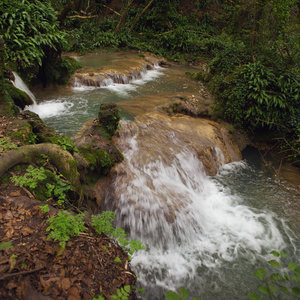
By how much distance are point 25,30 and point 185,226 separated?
877 cm

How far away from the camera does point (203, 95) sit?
10.2 meters

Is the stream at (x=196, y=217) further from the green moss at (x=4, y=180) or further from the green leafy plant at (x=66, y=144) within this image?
the green moss at (x=4, y=180)

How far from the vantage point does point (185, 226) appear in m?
4.94

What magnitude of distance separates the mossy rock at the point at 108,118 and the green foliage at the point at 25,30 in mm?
4058

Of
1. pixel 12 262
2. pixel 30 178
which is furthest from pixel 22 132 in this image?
pixel 12 262

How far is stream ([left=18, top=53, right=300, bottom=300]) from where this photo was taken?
4109 millimetres

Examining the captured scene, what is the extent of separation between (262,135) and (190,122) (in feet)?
10.9

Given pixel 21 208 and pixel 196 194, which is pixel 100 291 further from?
pixel 196 194

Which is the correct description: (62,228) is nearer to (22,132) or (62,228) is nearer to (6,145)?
(6,145)

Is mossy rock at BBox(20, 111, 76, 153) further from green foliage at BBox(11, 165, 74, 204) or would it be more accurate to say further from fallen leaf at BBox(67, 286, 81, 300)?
fallen leaf at BBox(67, 286, 81, 300)

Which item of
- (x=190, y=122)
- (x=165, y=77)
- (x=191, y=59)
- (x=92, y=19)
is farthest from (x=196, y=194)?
(x=92, y=19)

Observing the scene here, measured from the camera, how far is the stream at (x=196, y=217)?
4.11 meters

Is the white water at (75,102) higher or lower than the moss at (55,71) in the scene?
lower

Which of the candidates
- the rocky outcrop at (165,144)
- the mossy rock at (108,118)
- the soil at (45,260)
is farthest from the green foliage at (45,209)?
the mossy rock at (108,118)
